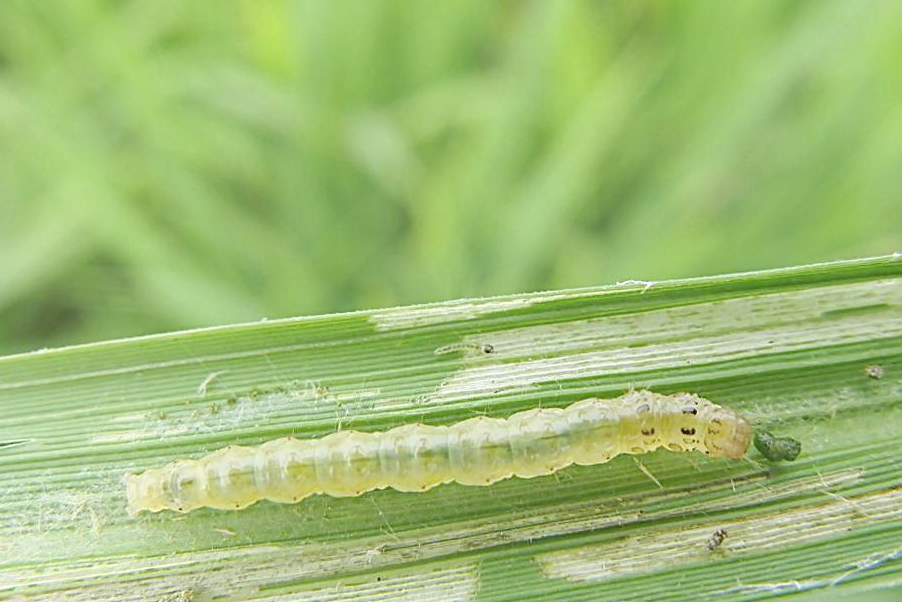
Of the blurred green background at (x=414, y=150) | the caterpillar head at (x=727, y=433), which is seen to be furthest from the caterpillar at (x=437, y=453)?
the blurred green background at (x=414, y=150)

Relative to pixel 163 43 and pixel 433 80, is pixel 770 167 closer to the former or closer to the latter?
pixel 433 80

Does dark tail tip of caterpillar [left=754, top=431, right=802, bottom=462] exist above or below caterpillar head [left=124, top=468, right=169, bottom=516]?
below

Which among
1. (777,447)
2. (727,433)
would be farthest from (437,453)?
(777,447)

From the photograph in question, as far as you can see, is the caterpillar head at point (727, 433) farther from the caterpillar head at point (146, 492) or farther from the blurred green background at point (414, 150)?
the caterpillar head at point (146, 492)

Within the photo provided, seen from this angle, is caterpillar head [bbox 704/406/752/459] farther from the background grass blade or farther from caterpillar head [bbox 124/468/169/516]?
caterpillar head [bbox 124/468/169/516]

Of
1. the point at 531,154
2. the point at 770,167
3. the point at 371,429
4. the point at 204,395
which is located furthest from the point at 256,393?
the point at 770,167

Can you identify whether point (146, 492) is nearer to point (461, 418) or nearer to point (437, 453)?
point (437, 453)

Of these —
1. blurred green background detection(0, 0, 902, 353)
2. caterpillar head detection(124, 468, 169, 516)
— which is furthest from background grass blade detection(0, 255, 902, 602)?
blurred green background detection(0, 0, 902, 353)
